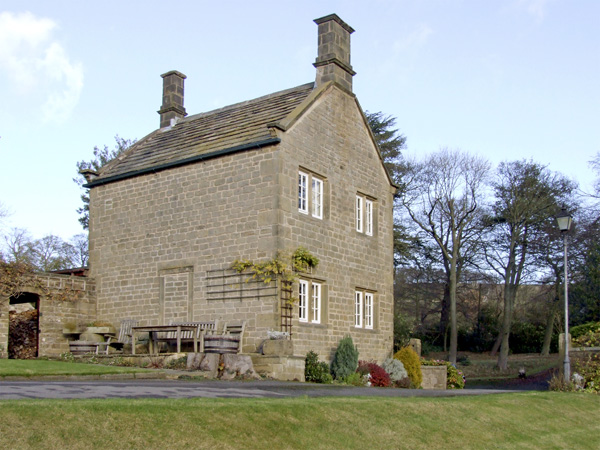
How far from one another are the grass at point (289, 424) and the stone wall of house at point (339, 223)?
7.97 metres

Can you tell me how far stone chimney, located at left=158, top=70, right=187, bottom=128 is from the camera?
2835 cm

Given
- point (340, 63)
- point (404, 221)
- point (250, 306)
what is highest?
point (340, 63)

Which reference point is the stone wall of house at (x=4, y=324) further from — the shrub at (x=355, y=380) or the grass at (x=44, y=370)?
the shrub at (x=355, y=380)

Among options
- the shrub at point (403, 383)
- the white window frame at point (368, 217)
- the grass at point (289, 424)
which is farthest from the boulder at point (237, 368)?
the white window frame at point (368, 217)

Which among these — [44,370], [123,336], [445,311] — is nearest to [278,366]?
[44,370]

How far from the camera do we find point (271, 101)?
24.4 meters

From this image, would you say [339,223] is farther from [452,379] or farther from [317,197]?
[452,379]

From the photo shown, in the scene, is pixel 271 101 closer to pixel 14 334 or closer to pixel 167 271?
pixel 167 271

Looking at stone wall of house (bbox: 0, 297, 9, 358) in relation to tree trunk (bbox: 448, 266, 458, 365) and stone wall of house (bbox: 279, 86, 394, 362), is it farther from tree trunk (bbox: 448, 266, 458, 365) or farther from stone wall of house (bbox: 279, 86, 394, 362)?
tree trunk (bbox: 448, 266, 458, 365)

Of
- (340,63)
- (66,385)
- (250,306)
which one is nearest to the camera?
(66,385)

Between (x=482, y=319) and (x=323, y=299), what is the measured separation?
32750 mm

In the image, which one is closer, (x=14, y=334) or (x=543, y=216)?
(x=14, y=334)

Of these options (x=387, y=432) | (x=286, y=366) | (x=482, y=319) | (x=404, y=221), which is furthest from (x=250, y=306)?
(x=482, y=319)

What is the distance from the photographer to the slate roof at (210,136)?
72.0 ft
